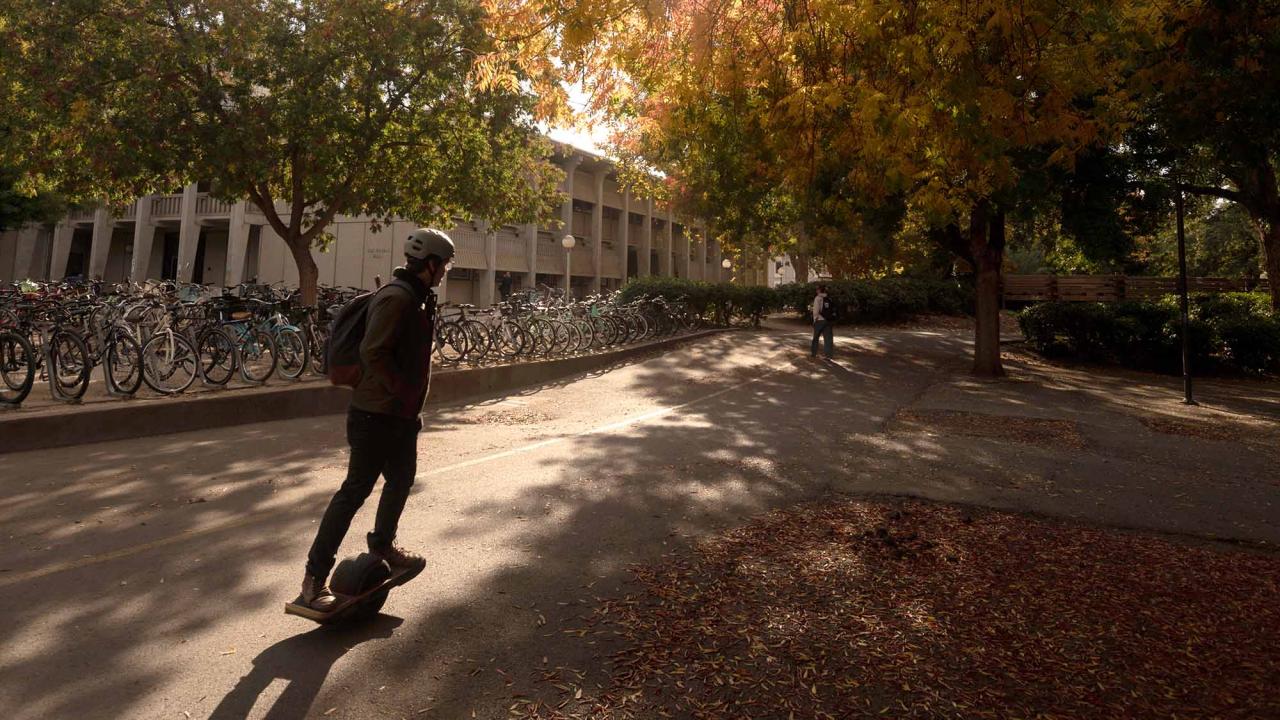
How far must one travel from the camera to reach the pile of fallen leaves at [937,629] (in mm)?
3258

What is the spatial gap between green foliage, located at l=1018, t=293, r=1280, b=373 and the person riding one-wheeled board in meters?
19.5

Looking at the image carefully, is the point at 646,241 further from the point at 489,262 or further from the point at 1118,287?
the point at 1118,287

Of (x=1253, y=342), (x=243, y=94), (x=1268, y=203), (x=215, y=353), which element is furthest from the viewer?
(x=1268, y=203)

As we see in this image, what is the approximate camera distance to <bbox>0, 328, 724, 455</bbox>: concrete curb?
7938 mm

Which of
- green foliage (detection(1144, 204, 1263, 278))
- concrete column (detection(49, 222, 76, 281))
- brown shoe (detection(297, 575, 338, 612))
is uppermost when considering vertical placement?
green foliage (detection(1144, 204, 1263, 278))

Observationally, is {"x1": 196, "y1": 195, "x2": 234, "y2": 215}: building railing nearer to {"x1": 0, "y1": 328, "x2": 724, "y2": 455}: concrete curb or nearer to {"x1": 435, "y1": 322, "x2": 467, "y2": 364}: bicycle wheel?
{"x1": 435, "y1": 322, "x2": 467, "y2": 364}: bicycle wheel

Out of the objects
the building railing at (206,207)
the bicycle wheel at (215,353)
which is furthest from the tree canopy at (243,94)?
the building railing at (206,207)

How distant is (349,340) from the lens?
3.88 meters

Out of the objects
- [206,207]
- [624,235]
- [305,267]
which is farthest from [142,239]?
[624,235]

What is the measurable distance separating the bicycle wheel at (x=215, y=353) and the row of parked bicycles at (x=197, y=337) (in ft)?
0.05

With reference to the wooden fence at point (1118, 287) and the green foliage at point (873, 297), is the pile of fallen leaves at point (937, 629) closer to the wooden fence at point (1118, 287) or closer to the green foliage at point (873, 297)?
the green foliage at point (873, 297)

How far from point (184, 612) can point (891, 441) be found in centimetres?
740

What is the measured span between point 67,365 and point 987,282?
1570 centimetres

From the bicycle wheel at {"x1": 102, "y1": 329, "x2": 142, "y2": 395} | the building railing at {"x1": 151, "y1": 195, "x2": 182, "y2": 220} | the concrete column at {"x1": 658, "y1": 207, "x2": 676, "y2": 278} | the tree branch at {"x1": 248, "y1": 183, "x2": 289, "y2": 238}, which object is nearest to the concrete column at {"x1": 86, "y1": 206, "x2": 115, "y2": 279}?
the building railing at {"x1": 151, "y1": 195, "x2": 182, "y2": 220}
